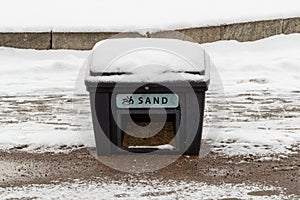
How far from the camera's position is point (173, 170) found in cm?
447

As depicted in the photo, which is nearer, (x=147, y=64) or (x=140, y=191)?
(x=140, y=191)

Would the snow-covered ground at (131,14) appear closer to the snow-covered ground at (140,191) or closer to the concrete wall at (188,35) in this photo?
the concrete wall at (188,35)

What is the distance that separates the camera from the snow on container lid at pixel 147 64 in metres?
4.47

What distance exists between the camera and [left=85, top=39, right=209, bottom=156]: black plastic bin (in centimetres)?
448

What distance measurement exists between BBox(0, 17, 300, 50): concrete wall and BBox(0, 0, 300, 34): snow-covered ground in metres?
0.09

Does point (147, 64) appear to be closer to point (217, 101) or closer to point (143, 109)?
point (143, 109)

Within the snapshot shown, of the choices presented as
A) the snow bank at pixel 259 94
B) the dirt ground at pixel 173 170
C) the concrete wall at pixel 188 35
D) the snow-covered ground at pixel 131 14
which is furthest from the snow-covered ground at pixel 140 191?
the snow-covered ground at pixel 131 14

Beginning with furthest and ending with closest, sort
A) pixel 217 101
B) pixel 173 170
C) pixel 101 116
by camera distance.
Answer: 1. pixel 217 101
2. pixel 101 116
3. pixel 173 170

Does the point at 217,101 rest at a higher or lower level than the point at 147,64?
lower

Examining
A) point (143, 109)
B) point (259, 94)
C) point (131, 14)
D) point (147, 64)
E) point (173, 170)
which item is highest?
point (147, 64)

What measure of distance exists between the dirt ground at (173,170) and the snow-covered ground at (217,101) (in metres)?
0.27

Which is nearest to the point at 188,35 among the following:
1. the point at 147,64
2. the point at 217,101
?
the point at 217,101

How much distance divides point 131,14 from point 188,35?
1.71m

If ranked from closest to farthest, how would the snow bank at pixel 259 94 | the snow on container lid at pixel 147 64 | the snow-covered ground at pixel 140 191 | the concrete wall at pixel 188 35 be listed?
1. the snow-covered ground at pixel 140 191
2. the snow on container lid at pixel 147 64
3. the snow bank at pixel 259 94
4. the concrete wall at pixel 188 35
